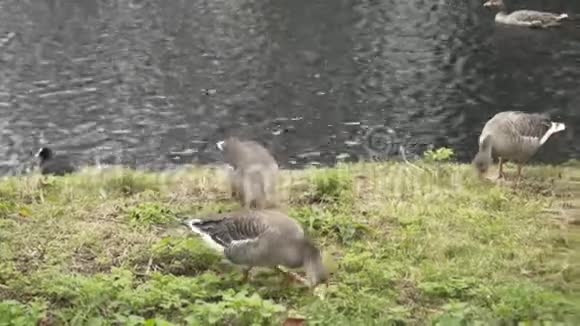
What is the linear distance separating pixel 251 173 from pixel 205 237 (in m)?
1.57

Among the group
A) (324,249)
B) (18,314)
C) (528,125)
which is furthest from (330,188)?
(18,314)

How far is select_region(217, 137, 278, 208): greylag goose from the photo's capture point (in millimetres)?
7684

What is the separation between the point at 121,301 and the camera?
5434 millimetres

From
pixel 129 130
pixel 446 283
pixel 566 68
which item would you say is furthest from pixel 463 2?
pixel 446 283

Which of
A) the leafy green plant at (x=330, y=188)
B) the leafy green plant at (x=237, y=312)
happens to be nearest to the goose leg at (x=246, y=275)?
the leafy green plant at (x=237, y=312)

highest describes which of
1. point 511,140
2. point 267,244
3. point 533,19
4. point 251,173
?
point 267,244

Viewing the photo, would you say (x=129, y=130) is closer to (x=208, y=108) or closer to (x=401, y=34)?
(x=208, y=108)

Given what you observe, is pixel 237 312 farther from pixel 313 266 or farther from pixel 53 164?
pixel 53 164

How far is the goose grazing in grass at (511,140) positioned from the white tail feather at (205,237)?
155 inches

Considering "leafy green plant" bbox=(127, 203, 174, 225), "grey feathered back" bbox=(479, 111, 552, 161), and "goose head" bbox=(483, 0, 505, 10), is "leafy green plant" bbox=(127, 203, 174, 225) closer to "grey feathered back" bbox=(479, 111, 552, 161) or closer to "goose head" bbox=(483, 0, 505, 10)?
"grey feathered back" bbox=(479, 111, 552, 161)

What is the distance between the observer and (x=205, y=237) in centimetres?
638

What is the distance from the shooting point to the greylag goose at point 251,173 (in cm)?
768

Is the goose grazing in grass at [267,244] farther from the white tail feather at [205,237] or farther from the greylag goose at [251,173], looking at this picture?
the greylag goose at [251,173]

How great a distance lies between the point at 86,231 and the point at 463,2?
23.2m
